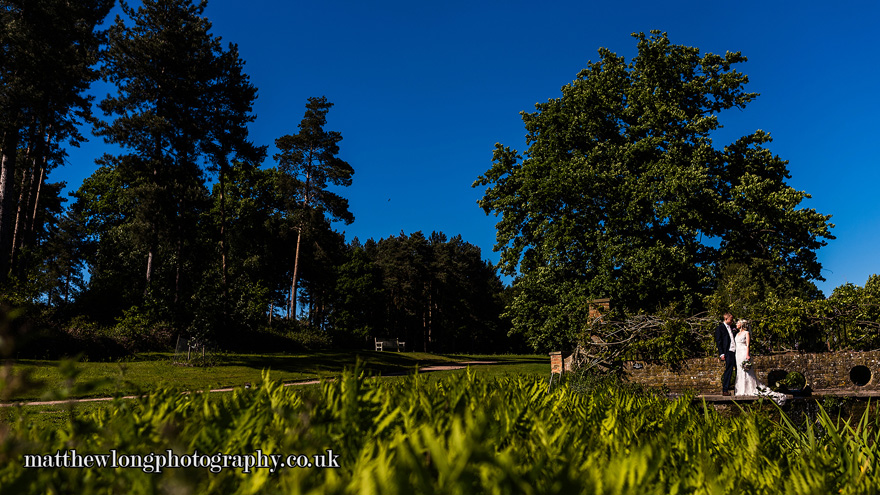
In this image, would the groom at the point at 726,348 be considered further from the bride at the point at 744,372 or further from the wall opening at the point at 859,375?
the wall opening at the point at 859,375

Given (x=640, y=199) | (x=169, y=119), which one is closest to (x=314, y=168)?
(x=169, y=119)

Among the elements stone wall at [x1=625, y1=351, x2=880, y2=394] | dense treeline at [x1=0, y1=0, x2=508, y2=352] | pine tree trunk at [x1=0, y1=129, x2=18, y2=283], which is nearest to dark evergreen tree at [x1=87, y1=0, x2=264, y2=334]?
dense treeline at [x1=0, y1=0, x2=508, y2=352]

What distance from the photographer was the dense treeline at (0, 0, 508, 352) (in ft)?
65.4

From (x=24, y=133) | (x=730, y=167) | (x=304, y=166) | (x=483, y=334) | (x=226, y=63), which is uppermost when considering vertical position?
(x=226, y=63)

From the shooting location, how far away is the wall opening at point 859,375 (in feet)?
31.2

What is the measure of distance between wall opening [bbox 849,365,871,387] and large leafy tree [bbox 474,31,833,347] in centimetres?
714

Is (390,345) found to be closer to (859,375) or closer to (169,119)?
(169,119)

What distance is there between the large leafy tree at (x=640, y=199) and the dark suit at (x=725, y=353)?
685cm

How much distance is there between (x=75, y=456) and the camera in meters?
1.18

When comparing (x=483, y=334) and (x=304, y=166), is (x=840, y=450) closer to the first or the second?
(x=304, y=166)

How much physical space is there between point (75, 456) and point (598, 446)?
1.45 m

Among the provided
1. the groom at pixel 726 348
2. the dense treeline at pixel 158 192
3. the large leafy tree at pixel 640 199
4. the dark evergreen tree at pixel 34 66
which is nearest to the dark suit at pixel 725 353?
the groom at pixel 726 348

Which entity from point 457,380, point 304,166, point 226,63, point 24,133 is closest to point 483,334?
point 304,166

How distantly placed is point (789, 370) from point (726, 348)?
1459mm
